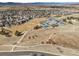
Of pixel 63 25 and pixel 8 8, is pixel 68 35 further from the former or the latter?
pixel 8 8

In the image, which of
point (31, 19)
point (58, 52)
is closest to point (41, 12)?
point (31, 19)

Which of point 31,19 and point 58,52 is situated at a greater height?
point 31,19

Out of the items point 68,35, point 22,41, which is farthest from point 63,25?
point 22,41

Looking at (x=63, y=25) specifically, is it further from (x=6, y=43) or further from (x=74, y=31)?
(x=6, y=43)

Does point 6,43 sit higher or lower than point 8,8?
lower

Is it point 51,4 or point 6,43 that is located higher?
point 51,4

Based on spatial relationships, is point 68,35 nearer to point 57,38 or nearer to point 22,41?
point 57,38

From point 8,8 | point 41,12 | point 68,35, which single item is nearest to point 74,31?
point 68,35
